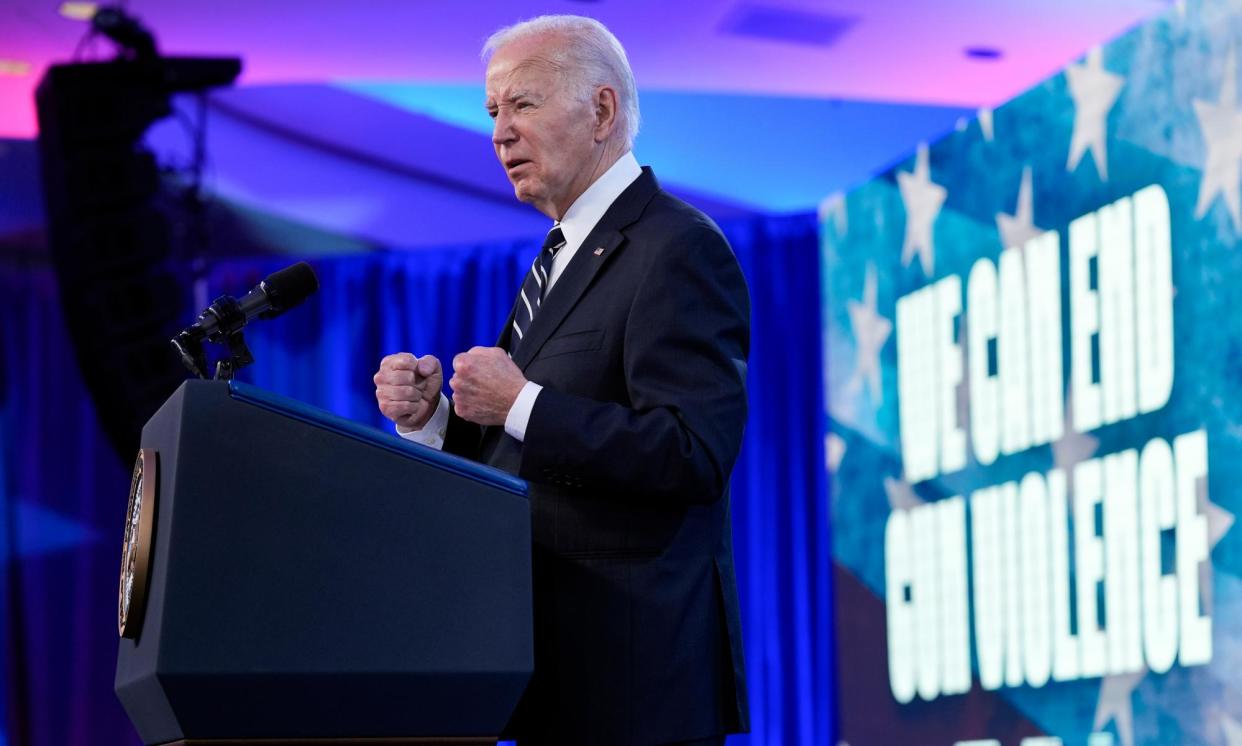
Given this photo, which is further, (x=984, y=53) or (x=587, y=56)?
(x=984, y=53)

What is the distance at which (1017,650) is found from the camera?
11.9ft

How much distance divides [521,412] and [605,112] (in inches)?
17.9

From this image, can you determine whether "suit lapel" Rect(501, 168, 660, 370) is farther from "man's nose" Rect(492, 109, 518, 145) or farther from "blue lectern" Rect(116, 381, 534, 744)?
"blue lectern" Rect(116, 381, 534, 744)

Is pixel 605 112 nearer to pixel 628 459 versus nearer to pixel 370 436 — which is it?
pixel 628 459

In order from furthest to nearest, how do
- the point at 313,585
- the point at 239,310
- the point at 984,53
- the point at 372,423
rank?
the point at 372,423 < the point at 984,53 < the point at 239,310 < the point at 313,585

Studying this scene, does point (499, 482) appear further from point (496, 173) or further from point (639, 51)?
point (496, 173)

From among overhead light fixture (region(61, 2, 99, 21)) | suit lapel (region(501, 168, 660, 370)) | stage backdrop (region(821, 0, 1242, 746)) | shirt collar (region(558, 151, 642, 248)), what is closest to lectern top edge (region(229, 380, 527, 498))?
suit lapel (region(501, 168, 660, 370))

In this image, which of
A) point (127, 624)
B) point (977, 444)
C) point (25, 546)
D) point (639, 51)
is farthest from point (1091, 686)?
point (25, 546)

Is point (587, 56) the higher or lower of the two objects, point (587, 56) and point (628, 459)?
the higher

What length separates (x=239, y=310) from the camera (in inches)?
58.4

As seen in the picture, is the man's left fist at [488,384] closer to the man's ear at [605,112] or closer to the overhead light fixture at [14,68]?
the man's ear at [605,112]

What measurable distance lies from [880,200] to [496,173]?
9.12 ft

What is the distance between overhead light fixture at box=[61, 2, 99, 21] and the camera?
16.7 feet

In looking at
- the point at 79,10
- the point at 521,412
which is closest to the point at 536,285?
the point at 521,412
